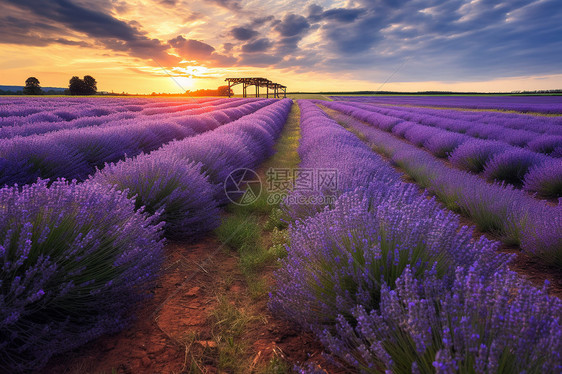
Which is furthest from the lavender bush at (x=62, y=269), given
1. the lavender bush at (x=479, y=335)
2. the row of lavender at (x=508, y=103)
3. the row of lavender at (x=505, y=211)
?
the row of lavender at (x=508, y=103)

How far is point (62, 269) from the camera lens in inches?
58.1

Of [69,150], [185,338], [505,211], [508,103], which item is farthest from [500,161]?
[508,103]

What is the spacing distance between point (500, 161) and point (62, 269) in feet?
21.4

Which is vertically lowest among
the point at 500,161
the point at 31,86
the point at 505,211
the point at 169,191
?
the point at 505,211

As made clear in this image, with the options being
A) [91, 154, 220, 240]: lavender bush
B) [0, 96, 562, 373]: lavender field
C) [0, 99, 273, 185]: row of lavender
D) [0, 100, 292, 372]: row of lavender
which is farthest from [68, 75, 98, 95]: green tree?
[0, 100, 292, 372]: row of lavender

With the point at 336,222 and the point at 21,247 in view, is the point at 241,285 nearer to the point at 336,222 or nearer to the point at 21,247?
the point at 336,222

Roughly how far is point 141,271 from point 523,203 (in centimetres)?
381

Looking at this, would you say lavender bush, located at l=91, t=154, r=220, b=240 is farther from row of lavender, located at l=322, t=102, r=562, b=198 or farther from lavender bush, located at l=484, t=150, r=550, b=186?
lavender bush, located at l=484, t=150, r=550, b=186

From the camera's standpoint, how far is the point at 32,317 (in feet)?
4.71

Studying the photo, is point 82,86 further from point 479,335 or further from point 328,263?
point 479,335

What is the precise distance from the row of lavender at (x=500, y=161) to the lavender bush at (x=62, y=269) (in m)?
5.30

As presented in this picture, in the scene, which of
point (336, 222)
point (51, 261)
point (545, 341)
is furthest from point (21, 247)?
point (545, 341)

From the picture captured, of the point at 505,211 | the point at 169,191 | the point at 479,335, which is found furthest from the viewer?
the point at 505,211

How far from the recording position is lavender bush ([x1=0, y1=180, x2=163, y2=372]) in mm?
1323
